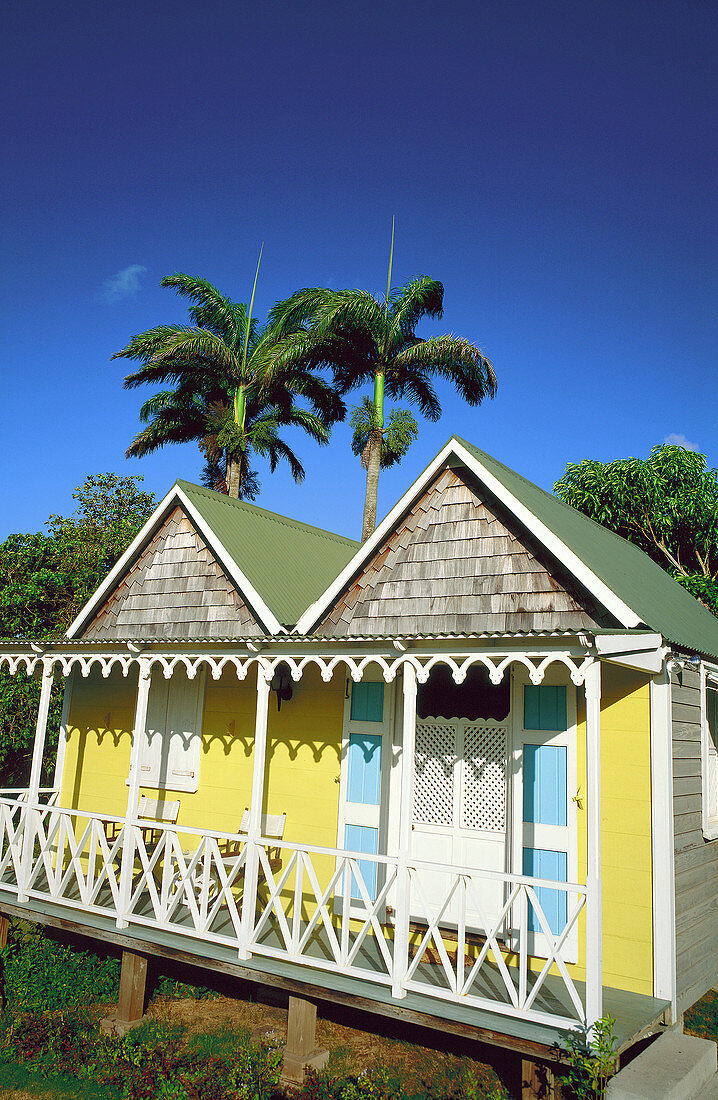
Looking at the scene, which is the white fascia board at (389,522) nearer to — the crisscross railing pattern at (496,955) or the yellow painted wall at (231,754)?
the yellow painted wall at (231,754)

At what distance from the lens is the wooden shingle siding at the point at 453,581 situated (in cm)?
811

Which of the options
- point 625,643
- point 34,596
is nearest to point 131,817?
point 625,643

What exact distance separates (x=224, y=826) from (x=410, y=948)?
3134 millimetres

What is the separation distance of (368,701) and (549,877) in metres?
2.71

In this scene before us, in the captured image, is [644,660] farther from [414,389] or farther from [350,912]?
[414,389]

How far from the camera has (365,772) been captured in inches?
354

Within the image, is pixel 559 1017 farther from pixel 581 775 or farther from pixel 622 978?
pixel 581 775

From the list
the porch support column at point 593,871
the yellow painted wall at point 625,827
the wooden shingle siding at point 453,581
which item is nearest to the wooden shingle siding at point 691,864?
the yellow painted wall at point 625,827

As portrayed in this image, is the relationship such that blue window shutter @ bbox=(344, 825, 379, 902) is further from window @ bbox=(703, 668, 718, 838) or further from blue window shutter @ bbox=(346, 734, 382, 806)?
window @ bbox=(703, 668, 718, 838)

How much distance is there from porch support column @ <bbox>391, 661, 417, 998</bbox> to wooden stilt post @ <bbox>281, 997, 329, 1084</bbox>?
109 cm

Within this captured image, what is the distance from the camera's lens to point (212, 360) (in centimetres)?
2567

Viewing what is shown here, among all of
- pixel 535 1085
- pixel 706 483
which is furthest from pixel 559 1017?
pixel 706 483

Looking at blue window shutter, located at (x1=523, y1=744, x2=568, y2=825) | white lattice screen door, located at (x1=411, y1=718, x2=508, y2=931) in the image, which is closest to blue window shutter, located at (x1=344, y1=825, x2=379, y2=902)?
white lattice screen door, located at (x1=411, y1=718, x2=508, y2=931)

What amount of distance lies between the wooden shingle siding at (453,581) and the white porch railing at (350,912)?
2.55m
